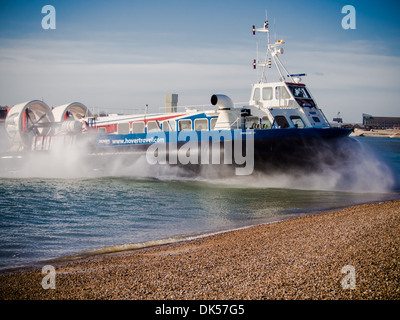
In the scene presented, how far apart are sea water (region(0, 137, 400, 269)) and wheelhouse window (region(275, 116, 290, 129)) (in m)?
1.38

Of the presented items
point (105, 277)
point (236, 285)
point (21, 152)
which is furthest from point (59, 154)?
point (236, 285)

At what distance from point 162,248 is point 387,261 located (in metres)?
2.94

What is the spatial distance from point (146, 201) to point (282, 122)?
432 centimetres

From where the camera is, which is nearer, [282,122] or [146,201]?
[146,201]

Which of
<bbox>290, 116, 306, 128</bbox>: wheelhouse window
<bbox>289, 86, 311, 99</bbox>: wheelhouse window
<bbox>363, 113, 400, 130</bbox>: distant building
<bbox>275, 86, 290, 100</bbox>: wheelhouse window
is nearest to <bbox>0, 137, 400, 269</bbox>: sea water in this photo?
<bbox>290, 116, 306, 128</bbox>: wheelhouse window

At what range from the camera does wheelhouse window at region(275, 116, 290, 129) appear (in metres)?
11.3

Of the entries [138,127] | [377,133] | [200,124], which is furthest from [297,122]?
[377,133]

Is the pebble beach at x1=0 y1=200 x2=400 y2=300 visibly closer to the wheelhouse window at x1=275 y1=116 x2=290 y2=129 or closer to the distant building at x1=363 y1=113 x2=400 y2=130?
the wheelhouse window at x1=275 y1=116 x2=290 y2=129

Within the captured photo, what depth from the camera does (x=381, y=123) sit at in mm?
93438

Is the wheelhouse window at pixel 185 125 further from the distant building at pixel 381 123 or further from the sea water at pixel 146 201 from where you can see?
the distant building at pixel 381 123

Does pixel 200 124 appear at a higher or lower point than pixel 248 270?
higher

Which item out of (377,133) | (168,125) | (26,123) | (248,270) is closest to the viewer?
(248,270)

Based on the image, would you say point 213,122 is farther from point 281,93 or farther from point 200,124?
point 281,93
